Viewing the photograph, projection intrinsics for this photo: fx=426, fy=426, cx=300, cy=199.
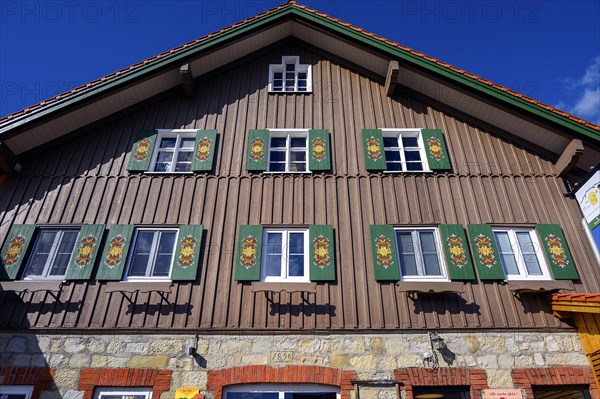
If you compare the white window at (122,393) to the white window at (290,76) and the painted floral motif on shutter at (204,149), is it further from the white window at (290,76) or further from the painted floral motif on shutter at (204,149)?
the white window at (290,76)

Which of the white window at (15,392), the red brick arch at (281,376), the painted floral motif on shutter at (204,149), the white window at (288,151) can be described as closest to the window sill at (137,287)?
→ the red brick arch at (281,376)

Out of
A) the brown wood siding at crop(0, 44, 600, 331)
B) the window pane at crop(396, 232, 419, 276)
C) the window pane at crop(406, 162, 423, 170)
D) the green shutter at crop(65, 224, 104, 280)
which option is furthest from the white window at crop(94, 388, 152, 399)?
the window pane at crop(406, 162, 423, 170)

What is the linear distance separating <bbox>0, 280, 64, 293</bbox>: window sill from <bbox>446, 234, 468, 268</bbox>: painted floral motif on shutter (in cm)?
807

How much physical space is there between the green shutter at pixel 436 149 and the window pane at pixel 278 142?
3684 millimetres

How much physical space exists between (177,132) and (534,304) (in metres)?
9.37

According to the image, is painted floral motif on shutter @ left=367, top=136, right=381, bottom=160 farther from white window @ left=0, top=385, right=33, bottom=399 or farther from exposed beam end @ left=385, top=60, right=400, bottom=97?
white window @ left=0, top=385, right=33, bottom=399

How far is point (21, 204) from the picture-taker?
32.6ft

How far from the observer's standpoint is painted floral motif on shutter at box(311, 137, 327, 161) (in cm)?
1068

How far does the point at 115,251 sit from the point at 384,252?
18.8 feet

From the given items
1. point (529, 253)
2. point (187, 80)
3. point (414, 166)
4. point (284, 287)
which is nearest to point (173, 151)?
point (187, 80)

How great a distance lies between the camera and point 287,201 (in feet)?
32.7

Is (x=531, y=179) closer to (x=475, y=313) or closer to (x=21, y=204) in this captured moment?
(x=475, y=313)

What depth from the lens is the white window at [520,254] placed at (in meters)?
9.00

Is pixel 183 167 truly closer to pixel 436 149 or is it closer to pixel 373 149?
pixel 373 149
